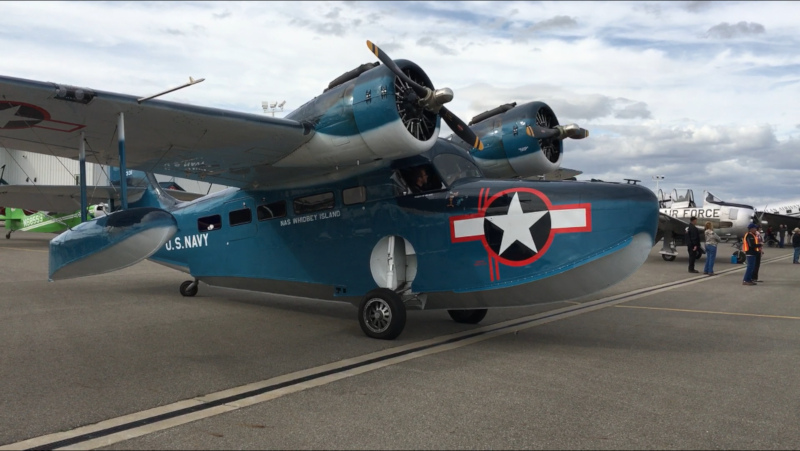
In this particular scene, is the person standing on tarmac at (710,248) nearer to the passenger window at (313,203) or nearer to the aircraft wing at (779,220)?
the passenger window at (313,203)

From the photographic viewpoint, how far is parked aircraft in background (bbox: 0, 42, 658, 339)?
21.3 feet

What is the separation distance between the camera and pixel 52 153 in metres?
7.82

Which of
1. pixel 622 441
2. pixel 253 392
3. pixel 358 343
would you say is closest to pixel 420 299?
pixel 358 343

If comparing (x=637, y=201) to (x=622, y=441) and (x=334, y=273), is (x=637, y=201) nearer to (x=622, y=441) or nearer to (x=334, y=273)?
(x=622, y=441)

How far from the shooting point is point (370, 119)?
6984 mm

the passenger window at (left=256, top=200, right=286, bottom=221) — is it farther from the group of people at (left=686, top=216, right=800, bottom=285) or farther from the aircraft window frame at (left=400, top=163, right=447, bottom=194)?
the group of people at (left=686, top=216, right=800, bottom=285)

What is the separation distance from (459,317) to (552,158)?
3.20 meters

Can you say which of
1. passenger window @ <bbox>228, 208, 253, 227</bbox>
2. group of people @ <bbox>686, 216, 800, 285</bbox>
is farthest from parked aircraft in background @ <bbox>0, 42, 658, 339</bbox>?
group of people @ <bbox>686, 216, 800, 285</bbox>

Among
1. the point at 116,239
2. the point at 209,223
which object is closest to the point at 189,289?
the point at 209,223

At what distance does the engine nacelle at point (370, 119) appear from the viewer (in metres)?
6.91

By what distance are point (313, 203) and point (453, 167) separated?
2.37 m

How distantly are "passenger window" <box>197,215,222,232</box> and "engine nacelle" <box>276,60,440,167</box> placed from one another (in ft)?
11.1

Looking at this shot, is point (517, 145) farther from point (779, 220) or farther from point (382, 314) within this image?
point (779, 220)

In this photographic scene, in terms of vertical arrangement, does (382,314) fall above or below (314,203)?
below
